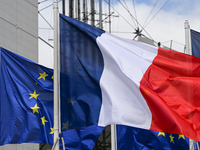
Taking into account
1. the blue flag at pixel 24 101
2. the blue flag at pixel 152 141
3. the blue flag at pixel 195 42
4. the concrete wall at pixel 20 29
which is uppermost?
the concrete wall at pixel 20 29

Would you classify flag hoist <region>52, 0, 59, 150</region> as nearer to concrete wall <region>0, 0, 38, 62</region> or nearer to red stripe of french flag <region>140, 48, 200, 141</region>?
red stripe of french flag <region>140, 48, 200, 141</region>

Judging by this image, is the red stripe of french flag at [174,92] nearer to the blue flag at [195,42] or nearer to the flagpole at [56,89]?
the blue flag at [195,42]

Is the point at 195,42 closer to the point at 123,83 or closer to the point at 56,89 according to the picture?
the point at 123,83

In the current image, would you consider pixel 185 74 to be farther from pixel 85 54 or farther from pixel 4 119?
pixel 4 119

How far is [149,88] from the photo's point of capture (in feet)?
29.6

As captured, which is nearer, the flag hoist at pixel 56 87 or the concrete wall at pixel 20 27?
the flag hoist at pixel 56 87

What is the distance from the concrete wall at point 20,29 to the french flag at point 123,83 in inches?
234

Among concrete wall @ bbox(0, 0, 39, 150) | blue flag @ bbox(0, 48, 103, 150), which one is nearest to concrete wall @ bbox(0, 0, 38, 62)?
concrete wall @ bbox(0, 0, 39, 150)

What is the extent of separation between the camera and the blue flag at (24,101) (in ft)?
33.8

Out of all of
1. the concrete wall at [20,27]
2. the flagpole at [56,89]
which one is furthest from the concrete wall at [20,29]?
the flagpole at [56,89]

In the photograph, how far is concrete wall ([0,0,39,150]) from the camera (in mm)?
14852

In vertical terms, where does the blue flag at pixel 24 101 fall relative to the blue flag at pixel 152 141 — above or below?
above

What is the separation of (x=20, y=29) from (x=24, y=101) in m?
6.03

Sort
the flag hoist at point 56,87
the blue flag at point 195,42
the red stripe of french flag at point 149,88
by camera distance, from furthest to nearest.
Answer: the blue flag at point 195,42, the flag hoist at point 56,87, the red stripe of french flag at point 149,88
